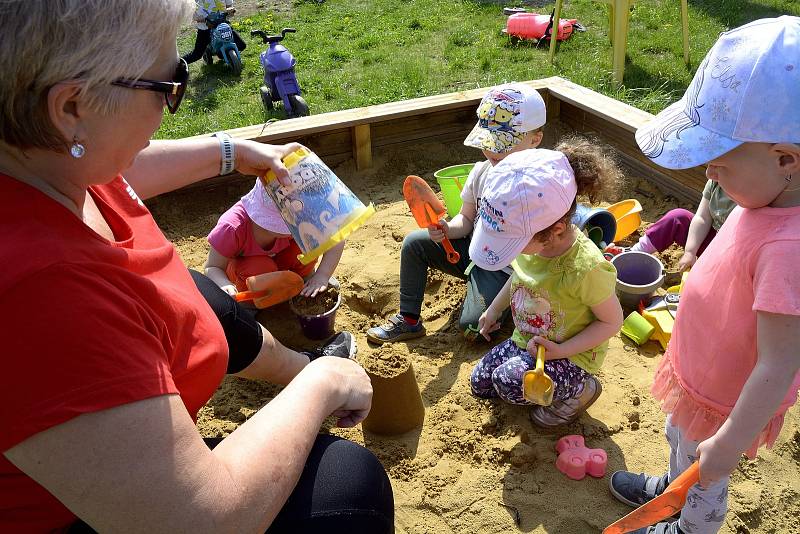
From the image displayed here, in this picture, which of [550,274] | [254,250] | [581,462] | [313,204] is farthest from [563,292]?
[254,250]

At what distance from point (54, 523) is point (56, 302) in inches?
16.9

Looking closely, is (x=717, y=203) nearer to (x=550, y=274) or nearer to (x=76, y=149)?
(x=550, y=274)

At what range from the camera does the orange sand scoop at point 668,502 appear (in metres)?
1.34

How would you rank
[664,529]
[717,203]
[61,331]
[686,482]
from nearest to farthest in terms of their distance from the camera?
[61,331]
[686,482]
[664,529]
[717,203]

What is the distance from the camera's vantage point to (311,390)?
1.29 metres

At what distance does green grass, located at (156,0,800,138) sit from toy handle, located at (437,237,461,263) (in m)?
2.12

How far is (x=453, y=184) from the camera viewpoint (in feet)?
9.41

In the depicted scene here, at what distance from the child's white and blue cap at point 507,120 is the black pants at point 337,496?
1444 millimetres

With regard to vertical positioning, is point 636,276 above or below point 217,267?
below

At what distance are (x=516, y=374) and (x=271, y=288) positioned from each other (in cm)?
104

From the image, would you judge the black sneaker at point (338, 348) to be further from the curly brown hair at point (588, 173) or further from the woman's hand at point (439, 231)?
the curly brown hair at point (588, 173)

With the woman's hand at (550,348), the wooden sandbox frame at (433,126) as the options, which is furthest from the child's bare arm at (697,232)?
the woman's hand at (550,348)

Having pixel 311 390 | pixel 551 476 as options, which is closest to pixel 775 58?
pixel 311 390

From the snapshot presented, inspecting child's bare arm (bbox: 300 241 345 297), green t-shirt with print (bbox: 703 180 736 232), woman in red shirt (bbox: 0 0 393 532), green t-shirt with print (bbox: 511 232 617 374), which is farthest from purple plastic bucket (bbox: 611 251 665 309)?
woman in red shirt (bbox: 0 0 393 532)
